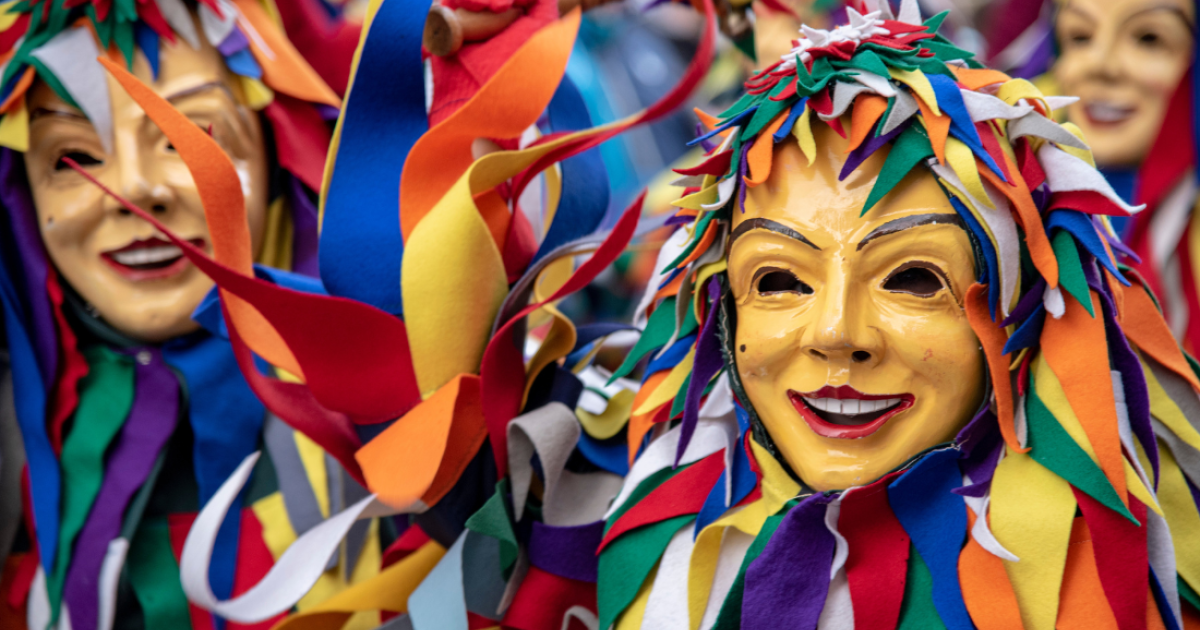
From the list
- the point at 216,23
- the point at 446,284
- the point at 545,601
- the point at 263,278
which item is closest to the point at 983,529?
the point at 545,601

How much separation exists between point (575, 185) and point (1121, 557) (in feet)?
2.41

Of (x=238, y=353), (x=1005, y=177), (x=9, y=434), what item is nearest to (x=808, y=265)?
(x=1005, y=177)

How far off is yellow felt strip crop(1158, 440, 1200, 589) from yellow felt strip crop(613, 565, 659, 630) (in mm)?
488

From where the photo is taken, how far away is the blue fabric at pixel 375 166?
51.3 inches

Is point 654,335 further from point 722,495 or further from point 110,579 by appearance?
point 110,579

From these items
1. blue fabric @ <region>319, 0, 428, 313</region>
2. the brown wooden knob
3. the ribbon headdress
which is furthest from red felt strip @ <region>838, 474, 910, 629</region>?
the brown wooden knob

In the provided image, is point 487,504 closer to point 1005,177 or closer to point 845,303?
point 845,303

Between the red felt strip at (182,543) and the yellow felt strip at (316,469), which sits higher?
the yellow felt strip at (316,469)

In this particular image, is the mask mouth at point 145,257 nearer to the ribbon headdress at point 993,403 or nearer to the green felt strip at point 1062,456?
the ribbon headdress at point 993,403

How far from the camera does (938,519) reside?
3.49ft

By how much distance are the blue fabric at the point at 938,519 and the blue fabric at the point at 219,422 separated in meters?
0.91

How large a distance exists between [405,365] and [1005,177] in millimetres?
668

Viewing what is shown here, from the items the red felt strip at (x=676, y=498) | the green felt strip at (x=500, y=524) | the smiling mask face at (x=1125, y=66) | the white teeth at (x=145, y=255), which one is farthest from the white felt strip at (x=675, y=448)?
the smiling mask face at (x=1125, y=66)

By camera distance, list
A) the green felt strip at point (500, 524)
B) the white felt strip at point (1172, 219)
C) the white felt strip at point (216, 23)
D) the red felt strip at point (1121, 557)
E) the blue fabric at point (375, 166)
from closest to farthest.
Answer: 1. the red felt strip at point (1121, 557)
2. the green felt strip at point (500, 524)
3. the blue fabric at point (375, 166)
4. the white felt strip at point (216, 23)
5. the white felt strip at point (1172, 219)
